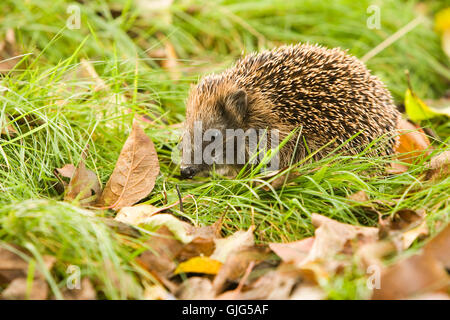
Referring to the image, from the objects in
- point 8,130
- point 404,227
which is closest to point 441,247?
point 404,227

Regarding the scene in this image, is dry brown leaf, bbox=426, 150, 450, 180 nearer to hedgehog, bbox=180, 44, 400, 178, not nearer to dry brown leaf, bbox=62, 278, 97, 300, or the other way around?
hedgehog, bbox=180, 44, 400, 178

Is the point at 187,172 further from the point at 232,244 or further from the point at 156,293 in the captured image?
the point at 156,293

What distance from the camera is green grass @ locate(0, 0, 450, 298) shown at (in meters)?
3.13

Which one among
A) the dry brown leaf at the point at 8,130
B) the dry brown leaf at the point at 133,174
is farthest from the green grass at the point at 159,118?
the dry brown leaf at the point at 133,174

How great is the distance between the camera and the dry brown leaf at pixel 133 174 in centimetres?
404

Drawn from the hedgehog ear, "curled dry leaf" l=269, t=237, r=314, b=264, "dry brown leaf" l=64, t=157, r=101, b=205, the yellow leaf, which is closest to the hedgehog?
the hedgehog ear

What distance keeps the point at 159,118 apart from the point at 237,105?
81 centimetres

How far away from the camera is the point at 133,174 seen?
4129 mm

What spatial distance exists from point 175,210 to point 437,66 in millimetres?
4909

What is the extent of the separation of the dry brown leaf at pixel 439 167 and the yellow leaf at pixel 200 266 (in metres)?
1.97

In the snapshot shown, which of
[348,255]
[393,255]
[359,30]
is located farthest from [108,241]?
[359,30]

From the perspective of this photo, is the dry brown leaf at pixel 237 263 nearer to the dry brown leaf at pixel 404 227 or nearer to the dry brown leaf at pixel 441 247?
the dry brown leaf at pixel 404 227

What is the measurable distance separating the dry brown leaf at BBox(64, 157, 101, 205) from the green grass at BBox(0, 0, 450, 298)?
17 centimetres

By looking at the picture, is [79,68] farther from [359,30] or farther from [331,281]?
[359,30]
